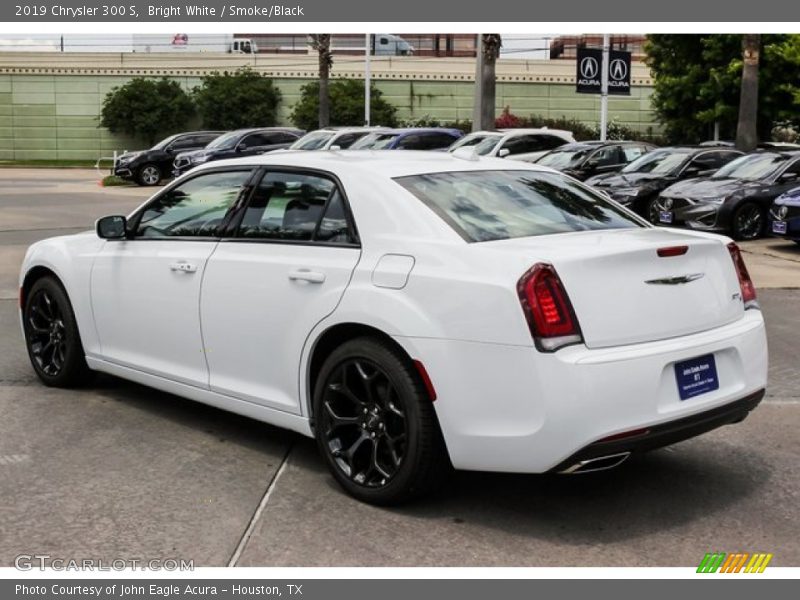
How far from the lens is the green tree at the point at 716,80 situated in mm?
36438

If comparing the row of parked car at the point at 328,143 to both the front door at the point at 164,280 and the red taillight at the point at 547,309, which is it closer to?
the front door at the point at 164,280

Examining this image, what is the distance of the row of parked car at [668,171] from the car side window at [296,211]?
32.5ft

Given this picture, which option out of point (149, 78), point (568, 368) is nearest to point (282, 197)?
point (568, 368)

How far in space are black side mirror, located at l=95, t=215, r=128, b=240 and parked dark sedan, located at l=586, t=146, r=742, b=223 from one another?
12.2m

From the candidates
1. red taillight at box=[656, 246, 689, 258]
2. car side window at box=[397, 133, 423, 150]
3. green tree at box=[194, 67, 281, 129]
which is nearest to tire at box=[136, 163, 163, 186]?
car side window at box=[397, 133, 423, 150]

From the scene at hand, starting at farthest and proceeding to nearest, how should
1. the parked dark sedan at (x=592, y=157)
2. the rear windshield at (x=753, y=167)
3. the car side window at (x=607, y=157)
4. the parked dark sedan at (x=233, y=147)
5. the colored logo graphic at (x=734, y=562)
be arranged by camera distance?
the parked dark sedan at (x=233, y=147) → the car side window at (x=607, y=157) → the parked dark sedan at (x=592, y=157) → the rear windshield at (x=753, y=167) → the colored logo graphic at (x=734, y=562)

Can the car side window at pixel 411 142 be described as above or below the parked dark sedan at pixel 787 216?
above

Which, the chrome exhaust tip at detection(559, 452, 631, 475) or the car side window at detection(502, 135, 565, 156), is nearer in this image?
the chrome exhaust tip at detection(559, 452, 631, 475)

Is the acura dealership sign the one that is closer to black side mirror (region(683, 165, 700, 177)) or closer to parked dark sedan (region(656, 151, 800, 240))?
black side mirror (region(683, 165, 700, 177))

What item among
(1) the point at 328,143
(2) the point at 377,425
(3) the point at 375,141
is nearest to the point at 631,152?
(3) the point at 375,141

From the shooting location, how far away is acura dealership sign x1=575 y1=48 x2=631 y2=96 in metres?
29.5

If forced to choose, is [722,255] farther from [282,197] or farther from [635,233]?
[282,197]

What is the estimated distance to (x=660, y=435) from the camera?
4094 mm

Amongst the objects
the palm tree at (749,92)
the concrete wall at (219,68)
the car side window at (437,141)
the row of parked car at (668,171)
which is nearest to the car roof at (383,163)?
the row of parked car at (668,171)
